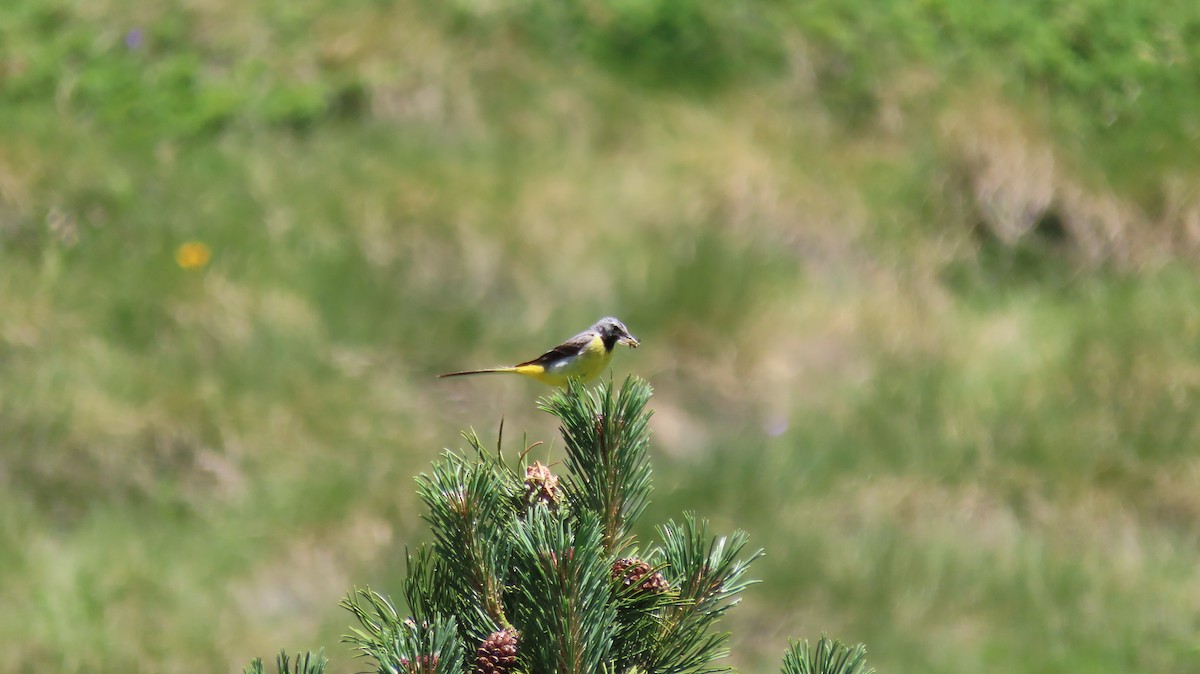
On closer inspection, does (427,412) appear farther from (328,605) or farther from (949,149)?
(949,149)

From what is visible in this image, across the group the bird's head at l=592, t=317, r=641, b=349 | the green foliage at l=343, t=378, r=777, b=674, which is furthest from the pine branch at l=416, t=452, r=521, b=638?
the bird's head at l=592, t=317, r=641, b=349

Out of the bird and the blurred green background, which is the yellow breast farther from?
the blurred green background

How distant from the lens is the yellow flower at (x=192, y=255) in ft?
21.9

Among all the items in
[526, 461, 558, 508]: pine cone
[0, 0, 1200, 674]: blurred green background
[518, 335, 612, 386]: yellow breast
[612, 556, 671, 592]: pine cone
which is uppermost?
[0, 0, 1200, 674]: blurred green background

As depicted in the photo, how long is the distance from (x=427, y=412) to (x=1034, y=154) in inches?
149

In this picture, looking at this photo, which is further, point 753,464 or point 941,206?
point 941,206

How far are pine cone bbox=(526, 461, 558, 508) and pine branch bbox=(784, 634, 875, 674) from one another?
427 millimetres

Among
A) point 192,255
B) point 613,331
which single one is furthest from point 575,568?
point 192,255

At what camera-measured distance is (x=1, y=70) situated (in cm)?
762

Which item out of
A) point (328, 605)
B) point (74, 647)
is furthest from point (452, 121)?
point (74, 647)

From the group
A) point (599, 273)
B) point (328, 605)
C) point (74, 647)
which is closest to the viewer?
point (74, 647)

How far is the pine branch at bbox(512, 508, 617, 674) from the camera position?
1.75 metres

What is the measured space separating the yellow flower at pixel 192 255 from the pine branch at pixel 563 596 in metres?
5.25

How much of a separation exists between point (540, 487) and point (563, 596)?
0.34 meters
